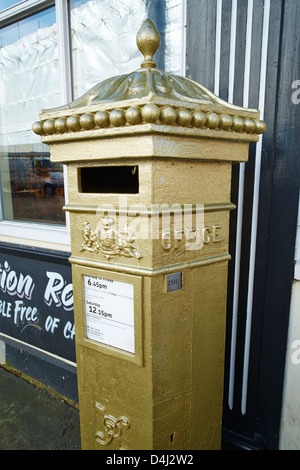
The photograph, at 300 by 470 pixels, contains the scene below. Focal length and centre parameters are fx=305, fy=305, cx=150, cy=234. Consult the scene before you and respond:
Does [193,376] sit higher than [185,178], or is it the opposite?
[185,178]

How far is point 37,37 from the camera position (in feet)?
8.57

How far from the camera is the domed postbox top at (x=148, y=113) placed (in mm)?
940

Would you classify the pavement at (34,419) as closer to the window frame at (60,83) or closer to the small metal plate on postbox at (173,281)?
the window frame at (60,83)

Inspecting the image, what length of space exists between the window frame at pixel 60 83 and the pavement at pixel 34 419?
4.26 feet

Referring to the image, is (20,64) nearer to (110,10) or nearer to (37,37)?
(37,37)

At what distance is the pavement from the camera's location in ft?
7.05

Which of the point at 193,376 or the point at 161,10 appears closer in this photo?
the point at 193,376

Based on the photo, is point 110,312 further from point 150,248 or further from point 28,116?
point 28,116

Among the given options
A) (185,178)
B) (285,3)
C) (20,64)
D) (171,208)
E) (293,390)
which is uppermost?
(20,64)

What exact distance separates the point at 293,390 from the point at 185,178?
145cm

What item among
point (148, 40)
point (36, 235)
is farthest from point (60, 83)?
point (148, 40)

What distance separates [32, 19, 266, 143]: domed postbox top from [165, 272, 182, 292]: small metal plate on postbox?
50cm

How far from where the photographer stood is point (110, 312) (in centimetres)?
121

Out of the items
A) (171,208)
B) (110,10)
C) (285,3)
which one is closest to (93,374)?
(171,208)
